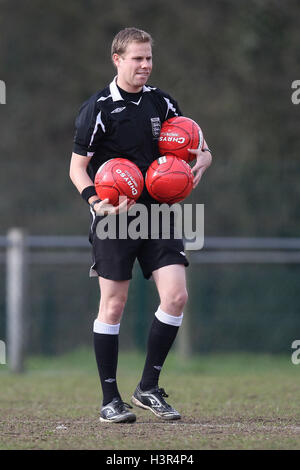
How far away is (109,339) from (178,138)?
137cm

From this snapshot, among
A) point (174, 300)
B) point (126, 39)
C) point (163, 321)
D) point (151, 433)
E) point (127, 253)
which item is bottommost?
point (151, 433)

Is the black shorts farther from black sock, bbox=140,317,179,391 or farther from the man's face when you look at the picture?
the man's face

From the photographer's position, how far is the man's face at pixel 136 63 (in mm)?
5688

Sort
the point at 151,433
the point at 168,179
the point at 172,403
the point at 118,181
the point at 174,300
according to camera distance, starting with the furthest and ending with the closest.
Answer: the point at 172,403
the point at 174,300
the point at 168,179
the point at 118,181
the point at 151,433

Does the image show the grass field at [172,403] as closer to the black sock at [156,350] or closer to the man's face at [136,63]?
the black sock at [156,350]

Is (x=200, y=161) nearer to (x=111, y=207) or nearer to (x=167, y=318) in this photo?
(x=111, y=207)

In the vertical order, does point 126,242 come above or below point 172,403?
above

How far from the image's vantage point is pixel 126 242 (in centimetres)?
574

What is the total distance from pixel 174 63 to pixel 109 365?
12.2 meters

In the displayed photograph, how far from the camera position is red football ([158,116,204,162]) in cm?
587

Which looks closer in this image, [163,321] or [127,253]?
[127,253]

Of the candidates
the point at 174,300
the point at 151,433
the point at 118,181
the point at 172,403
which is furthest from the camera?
the point at 172,403


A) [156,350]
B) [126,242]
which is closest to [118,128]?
[126,242]
